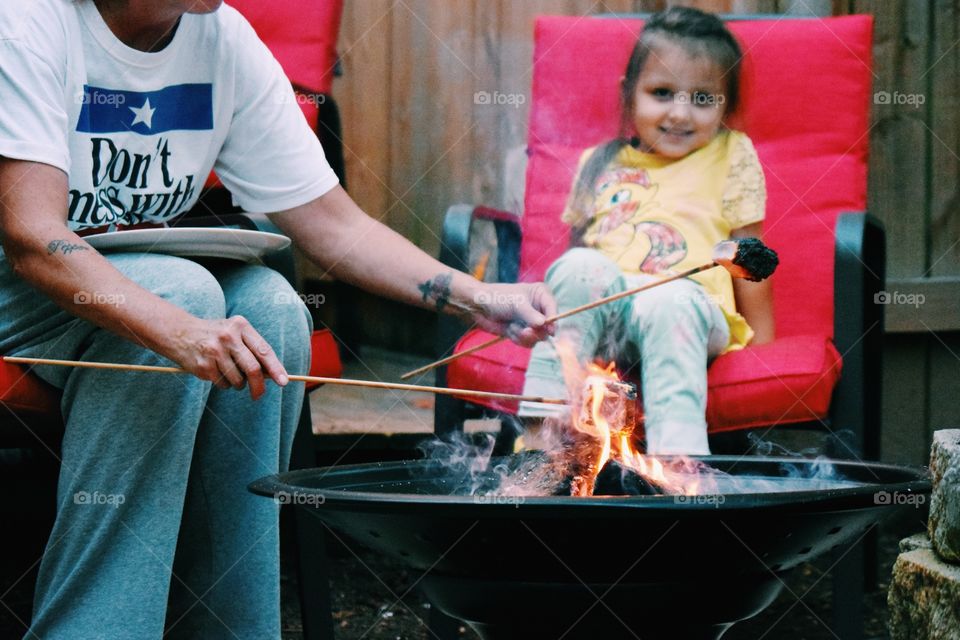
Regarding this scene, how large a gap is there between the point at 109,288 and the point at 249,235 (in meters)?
0.30

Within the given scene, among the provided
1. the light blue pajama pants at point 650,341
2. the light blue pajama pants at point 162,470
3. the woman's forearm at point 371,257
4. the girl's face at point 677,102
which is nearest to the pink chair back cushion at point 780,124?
the girl's face at point 677,102

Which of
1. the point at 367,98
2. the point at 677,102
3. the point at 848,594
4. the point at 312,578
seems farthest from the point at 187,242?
the point at 367,98

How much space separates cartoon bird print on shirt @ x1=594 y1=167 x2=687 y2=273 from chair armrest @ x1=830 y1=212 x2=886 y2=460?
0.46 meters

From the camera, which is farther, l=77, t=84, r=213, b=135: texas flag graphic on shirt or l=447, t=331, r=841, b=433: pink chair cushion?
l=447, t=331, r=841, b=433: pink chair cushion

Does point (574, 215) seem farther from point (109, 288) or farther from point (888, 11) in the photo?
point (109, 288)

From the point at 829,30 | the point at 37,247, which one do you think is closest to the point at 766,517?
the point at 37,247

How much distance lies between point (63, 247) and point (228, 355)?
0.92 feet

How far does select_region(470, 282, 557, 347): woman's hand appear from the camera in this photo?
1.81m

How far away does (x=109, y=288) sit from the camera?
1557 millimetres

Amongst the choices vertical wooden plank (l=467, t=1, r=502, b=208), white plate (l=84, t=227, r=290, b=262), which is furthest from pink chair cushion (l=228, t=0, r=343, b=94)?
white plate (l=84, t=227, r=290, b=262)

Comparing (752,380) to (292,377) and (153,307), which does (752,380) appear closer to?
(292,377)

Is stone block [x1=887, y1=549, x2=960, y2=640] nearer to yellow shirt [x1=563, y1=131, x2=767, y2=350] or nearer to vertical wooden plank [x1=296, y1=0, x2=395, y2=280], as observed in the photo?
yellow shirt [x1=563, y1=131, x2=767, y2=350]

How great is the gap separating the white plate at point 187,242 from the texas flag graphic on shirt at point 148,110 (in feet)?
0.69

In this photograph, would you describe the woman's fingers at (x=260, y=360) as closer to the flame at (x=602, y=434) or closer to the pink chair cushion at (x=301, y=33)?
the flame at (x=602, y=434)
